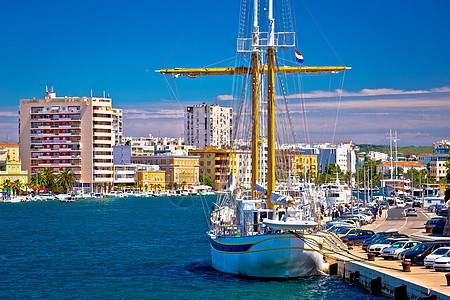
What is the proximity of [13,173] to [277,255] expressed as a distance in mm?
159577

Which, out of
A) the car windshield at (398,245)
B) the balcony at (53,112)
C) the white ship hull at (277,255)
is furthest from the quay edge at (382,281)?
the balcony at (53,112)

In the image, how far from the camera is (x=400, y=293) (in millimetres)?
29375

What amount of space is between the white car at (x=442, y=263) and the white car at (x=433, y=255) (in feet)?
1.97

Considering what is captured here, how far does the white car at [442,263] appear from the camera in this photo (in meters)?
31.5

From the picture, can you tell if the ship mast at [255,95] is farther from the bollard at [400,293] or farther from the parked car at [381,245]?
the bollard at [400,293]

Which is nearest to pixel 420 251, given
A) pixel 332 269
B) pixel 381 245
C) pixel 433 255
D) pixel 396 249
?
pixel 433 255

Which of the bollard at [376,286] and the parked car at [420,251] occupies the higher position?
the parked car at [420,251]

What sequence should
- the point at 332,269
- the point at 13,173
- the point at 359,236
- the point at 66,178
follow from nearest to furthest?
1. the point at 332,269
2. the point at 359,236
3. the point at 13,173
4. the point at 66,178

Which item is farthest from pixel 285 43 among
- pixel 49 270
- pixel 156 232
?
pixel 156 232

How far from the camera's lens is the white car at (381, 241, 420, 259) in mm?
37688

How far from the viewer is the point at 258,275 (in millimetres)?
38250

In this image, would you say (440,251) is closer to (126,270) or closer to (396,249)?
(396,249)

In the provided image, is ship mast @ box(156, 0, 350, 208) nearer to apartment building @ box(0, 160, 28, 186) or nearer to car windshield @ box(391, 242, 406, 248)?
car windshield @ box(391, 242, 406, 248)

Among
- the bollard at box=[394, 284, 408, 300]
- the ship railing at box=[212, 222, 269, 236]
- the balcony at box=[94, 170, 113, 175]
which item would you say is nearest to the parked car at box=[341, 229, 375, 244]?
the ship railing at box=[212, 222, 269, 236]
